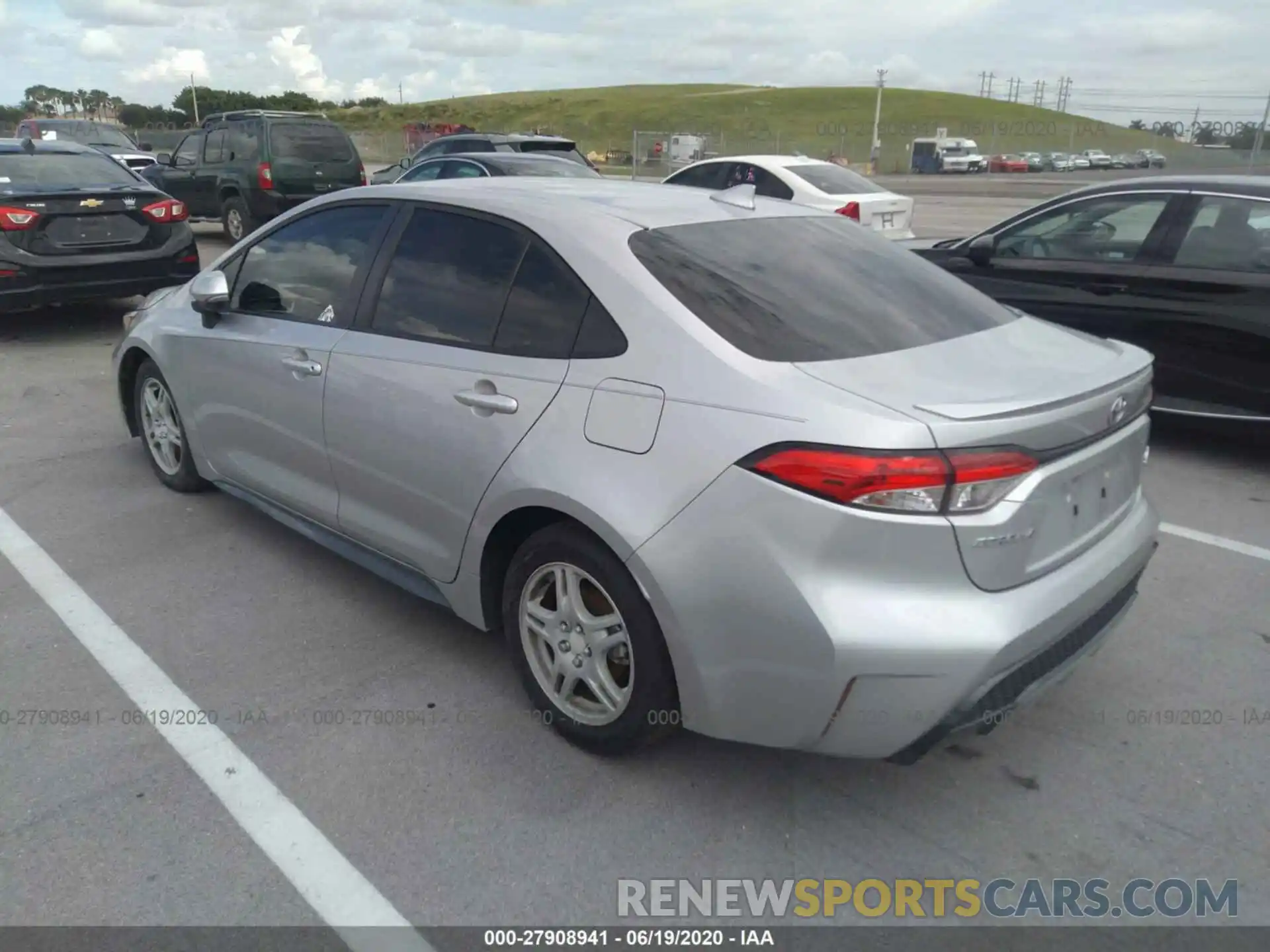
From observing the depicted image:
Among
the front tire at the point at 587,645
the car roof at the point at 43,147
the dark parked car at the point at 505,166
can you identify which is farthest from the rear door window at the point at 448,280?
Result: the car roof at the point at 43,147

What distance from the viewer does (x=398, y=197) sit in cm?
382

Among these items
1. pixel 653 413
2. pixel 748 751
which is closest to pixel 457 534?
pixel 653 413

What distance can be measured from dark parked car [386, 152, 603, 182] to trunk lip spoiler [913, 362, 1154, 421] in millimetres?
8548

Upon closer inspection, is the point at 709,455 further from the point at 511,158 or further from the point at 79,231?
the point at 511,158

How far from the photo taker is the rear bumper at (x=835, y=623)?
2.44 metres

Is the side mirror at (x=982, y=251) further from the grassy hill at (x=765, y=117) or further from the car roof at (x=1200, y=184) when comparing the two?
the grassy hill at (x=765, y=117)

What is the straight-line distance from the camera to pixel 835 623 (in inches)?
95.8

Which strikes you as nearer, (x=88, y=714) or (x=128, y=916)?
(x=128, y=916)

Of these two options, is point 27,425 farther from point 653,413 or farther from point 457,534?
point 653,413

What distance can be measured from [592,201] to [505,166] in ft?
26.5

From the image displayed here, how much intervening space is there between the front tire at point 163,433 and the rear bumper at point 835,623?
329 centimetres

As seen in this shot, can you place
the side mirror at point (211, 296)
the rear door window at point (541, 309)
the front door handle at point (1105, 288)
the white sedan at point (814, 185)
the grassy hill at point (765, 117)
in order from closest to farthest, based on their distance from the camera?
the rear door window at point (541, 309), the side mirror at point (211, 296), the front door handle at point (1105, 288), the white sedan at point (814, 185), the grassy hill at point (765, 117)

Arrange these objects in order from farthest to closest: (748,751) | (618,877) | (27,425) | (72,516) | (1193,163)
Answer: (1193,163) → (27,425) → (72,516) → (748,751) → (618,877)

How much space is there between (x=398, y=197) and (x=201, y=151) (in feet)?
42.8
